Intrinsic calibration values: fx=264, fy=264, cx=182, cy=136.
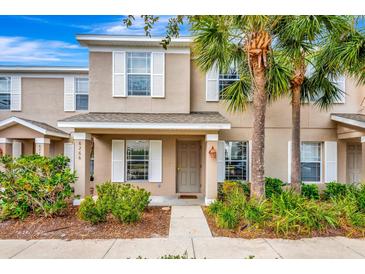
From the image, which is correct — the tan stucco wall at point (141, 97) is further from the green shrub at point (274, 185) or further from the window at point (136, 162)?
the green shrub at point (274, 185)

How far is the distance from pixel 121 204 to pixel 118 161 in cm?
439

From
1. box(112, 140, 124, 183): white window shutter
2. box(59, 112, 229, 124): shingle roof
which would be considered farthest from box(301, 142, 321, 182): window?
box(112, 140, 124, 183): white window shutter

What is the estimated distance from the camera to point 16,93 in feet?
41.7

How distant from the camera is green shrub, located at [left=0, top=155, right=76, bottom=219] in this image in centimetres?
695

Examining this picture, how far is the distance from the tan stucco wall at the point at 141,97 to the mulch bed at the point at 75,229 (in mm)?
4785

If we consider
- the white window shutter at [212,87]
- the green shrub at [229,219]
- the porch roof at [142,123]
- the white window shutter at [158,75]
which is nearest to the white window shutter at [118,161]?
the porch roof at [142,123]

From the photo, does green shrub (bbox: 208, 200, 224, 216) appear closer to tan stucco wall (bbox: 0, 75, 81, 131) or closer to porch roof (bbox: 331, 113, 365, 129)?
porch roof (bbox: 331, 113, 365, 129)

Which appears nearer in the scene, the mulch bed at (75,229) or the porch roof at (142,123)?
the mulch bed at (75,229)

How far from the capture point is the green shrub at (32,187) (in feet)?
22.8

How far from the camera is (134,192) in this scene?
7.31 metres

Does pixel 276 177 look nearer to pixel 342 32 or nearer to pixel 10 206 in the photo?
pixel 342 32

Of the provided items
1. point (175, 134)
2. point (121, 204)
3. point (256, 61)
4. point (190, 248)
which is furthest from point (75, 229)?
point (256, 61)

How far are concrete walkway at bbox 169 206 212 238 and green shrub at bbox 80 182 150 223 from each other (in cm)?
101

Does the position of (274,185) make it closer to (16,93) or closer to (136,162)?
(136,162)
